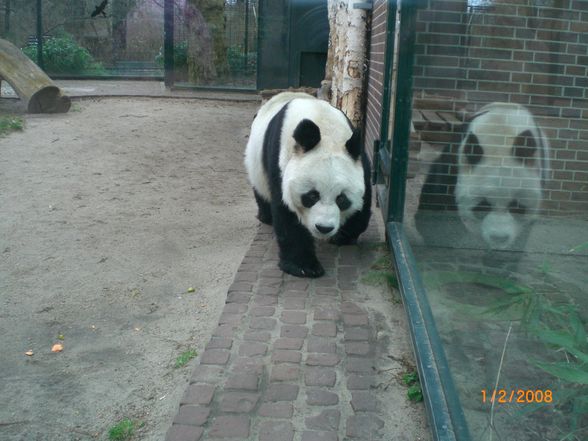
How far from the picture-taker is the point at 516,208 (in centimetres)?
235

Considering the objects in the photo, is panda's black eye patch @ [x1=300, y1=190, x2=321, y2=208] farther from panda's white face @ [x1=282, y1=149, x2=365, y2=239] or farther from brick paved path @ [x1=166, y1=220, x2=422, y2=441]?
brick paved path @ [x1=166, y1=220, x2=422, y2=441]

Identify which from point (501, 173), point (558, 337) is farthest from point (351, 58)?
point (558, 337)

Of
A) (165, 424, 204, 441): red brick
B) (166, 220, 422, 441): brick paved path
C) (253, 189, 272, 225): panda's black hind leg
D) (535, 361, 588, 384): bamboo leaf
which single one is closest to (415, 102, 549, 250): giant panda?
(535, 361, 588, 384): bamboo leaf

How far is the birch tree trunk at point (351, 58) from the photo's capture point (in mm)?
6758

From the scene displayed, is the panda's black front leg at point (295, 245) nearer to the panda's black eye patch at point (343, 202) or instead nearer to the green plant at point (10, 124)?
the panda's black eye patch at point (343, 202)

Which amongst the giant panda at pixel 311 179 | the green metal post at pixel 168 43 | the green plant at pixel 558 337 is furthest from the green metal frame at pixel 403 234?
the green metal post at pixel 168 43

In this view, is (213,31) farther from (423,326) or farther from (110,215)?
(423,326)

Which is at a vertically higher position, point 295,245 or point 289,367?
point 295,245

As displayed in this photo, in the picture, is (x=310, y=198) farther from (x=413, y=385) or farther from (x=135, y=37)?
(x=135, y=37)

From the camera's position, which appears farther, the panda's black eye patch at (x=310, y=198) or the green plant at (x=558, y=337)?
the panda's black eye patch at (x=310, y=198)

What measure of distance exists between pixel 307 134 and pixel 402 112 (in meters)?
0.76

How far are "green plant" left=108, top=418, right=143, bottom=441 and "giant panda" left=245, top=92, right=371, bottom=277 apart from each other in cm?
176

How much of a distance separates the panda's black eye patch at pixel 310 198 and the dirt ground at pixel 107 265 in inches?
37.4
